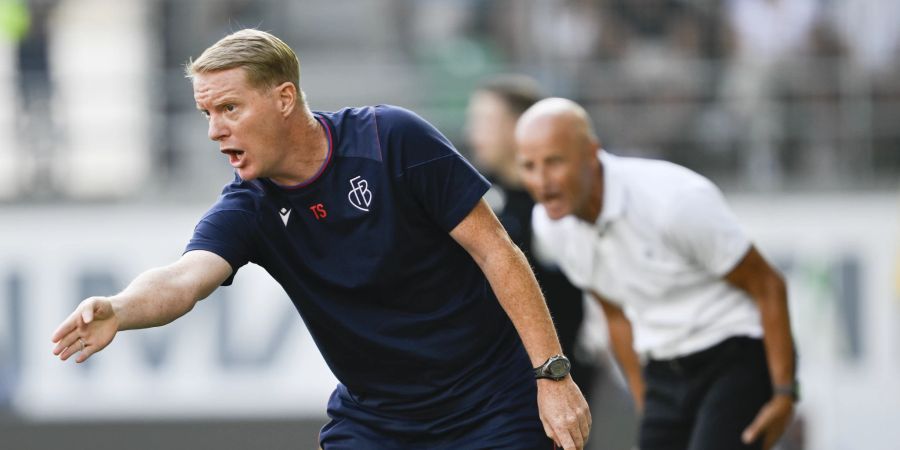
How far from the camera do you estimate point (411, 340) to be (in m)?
4.44

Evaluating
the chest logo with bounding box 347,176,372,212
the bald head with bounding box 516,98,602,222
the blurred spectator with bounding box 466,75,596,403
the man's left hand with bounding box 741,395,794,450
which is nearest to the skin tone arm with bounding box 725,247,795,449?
the man's left hand with bounding box 741,395,794,450

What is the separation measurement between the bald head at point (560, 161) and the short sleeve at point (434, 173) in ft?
5.09

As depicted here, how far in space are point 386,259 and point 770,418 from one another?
205 cm

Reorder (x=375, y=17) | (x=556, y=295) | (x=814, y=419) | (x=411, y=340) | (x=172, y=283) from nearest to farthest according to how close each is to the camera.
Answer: (x=172, y=283) < (x=411, y=340) < (x=556, y=295) < (x=814, y=419) < (x=375, y=17)

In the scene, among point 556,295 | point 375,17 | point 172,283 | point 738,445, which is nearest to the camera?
point 172,283

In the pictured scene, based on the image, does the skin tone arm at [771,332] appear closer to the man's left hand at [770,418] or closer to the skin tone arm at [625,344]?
the man's left hand at [770,418]

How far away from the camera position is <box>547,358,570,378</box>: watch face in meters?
4.21

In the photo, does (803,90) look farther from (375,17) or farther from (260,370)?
(260,370)

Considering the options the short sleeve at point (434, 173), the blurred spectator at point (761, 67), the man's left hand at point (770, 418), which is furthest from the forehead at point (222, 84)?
the blurred spectator at point (761, 67)

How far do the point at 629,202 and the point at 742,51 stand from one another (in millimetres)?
5480

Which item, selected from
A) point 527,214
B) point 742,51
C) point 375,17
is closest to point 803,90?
point 742,51

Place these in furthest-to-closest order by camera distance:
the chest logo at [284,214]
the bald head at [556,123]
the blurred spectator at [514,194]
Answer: the blurred spectator at [514,194], the bald head at [556,123], the chest logo at [284,214]

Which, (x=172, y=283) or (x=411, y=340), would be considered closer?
(x=172, y=283)

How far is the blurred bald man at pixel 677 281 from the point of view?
5.64m
